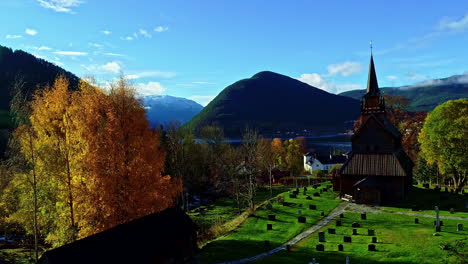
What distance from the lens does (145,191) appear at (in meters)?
23.7

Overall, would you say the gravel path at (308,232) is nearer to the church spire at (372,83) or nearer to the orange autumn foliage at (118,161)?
the orange autumn foliage at (118,161)

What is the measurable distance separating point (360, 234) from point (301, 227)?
592 cm

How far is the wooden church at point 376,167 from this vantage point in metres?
41.3

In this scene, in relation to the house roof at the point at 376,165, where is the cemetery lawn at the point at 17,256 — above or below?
below

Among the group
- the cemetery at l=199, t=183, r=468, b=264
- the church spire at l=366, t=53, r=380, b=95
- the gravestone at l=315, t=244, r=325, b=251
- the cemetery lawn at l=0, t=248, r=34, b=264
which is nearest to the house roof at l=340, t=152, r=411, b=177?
the cemetery at l=199, t=183, r=468, b=264

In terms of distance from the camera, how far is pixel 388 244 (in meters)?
26.7

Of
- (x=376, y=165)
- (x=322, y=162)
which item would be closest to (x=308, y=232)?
(x=376, y=165)

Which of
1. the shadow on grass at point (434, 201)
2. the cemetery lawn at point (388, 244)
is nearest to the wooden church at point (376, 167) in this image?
the shadow on grass at point (434, 201)

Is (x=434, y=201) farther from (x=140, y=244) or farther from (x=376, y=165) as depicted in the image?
(x=140, y=244)

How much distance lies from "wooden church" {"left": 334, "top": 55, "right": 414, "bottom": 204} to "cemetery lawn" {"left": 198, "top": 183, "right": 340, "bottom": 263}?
12.6 ft

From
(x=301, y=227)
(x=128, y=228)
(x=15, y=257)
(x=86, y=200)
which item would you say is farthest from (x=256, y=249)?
(x=15, y=257)

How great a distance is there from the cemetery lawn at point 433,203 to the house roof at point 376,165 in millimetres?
3717

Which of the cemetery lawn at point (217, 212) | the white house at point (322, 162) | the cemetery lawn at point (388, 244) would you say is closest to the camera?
the cemetery lawn at point (388, 244)

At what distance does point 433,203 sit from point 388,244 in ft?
59.6
